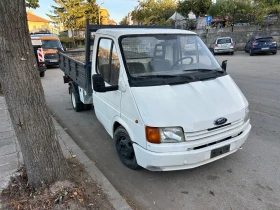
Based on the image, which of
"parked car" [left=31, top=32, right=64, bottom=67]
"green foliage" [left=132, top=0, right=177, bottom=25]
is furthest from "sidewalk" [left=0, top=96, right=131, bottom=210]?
"green foliage" [left=132, top=0, right=177, bottom=25]

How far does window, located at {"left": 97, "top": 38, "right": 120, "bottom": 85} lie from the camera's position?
3463 millimetres

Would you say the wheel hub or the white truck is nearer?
the white truck

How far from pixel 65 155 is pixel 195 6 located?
35939 mm

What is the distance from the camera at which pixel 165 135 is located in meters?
2.71

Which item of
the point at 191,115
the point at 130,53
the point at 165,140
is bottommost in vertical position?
the point at 165,140

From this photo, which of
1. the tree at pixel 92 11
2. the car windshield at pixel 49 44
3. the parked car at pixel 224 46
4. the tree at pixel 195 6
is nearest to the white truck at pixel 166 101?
the car windshield at pixel 49 44

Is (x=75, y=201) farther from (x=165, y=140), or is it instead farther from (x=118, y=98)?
(x=118, y=98)

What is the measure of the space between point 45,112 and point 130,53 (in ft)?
5.06

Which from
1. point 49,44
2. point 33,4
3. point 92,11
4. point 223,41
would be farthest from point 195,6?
point 49,44

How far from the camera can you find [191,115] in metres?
2.76

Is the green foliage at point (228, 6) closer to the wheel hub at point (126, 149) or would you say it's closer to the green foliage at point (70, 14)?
the green foliage at point (70, 14)

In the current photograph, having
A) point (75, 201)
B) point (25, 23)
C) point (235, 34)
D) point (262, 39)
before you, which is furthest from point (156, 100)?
point (235, 34)

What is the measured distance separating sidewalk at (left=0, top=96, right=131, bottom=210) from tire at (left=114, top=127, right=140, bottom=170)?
0.44 meters

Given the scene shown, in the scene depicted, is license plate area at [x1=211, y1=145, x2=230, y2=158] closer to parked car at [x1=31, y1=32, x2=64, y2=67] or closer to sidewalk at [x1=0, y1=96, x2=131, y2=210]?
sidewalk at [x1=0, y1=96, x2=131, y2=210]
